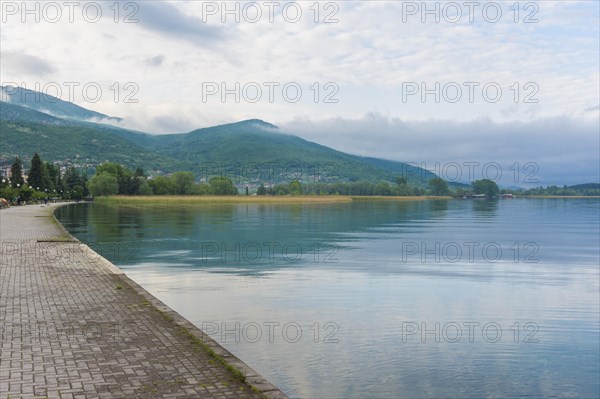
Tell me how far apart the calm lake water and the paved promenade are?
4.16 ft

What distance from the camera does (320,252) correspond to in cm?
2934

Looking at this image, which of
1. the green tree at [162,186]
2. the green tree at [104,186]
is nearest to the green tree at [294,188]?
the green tree at [162,186]

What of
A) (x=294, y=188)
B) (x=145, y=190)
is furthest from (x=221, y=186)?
(x=294, y=188)

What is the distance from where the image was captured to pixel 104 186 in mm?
152250

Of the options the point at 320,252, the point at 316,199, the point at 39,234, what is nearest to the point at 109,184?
the point at 316,199

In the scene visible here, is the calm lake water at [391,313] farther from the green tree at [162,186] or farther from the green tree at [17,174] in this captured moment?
the green tree at [162,186]

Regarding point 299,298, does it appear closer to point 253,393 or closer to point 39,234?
point 253,393

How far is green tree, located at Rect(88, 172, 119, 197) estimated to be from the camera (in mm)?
152125

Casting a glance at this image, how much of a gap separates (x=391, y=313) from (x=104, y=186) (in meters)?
148

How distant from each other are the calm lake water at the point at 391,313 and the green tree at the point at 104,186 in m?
127

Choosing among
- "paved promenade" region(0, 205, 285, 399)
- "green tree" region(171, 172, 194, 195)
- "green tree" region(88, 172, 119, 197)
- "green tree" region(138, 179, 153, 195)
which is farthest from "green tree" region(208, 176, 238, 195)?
"paved promenade" region(0, 205, 285, 399)

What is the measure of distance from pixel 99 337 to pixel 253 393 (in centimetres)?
392

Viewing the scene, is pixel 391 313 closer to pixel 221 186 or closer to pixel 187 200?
pixel 187 200

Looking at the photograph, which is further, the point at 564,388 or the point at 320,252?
the point at 320,252
